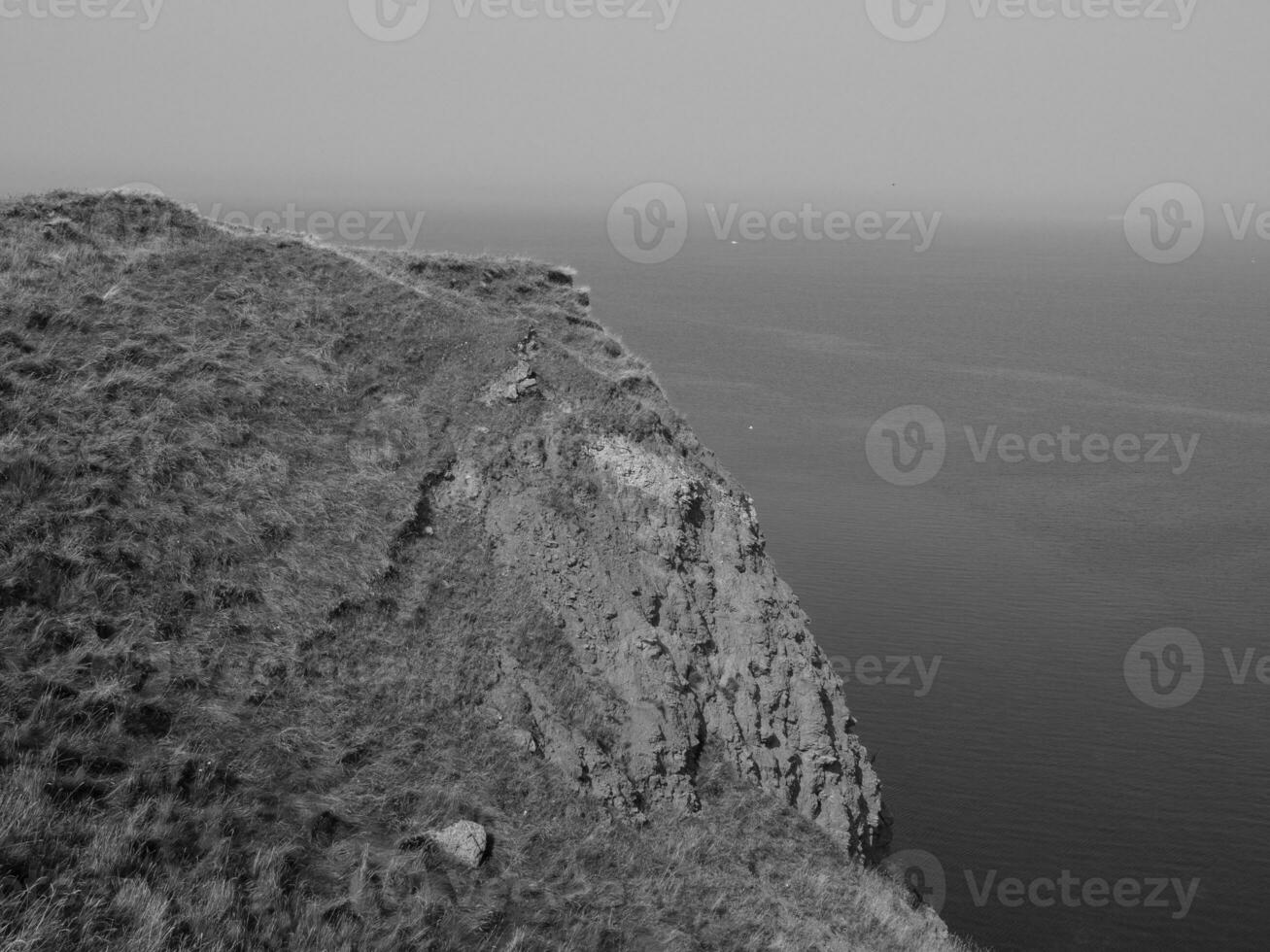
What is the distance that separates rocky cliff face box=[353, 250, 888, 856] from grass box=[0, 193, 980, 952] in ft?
0.71

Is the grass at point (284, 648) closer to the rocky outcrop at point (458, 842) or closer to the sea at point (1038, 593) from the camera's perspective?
the rocky outcrop at point (458, 842)

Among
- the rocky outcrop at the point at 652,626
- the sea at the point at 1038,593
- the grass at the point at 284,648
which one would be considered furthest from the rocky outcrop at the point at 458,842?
the sea at the point at 1038,593

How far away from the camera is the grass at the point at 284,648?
10.5 meters

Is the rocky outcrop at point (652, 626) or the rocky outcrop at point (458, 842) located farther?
the rocky outcrop at point (652, 626)

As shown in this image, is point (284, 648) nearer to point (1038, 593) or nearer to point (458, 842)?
point (458, 842)

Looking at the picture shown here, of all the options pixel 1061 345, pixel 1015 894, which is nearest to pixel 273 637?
pixel 1015 894

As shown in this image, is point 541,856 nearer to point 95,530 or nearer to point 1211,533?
point 95,530

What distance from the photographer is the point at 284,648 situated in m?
13.9

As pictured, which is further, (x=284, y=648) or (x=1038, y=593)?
(x=1038, y=593)

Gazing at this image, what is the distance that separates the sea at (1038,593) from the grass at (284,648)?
32.1 feet

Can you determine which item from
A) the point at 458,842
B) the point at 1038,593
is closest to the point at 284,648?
the point at 458,842

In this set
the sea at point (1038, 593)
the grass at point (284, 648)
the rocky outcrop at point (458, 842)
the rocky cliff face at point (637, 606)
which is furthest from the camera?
the sea at point (1038, 593)

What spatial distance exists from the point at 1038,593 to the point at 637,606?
25.8 metres

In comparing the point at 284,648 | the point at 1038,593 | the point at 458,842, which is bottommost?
the point at 1038,593
